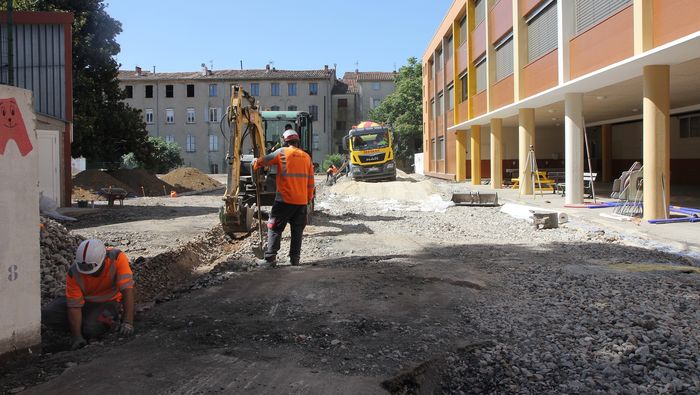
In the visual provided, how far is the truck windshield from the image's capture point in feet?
98.8

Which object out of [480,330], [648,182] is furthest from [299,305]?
[648,182]

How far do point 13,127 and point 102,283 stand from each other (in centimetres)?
157

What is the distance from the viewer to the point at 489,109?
2564 cm

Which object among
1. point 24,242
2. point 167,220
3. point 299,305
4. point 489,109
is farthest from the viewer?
point 489,109

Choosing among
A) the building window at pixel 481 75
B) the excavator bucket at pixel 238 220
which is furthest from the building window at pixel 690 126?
the excavator bucket at pixel 238 220

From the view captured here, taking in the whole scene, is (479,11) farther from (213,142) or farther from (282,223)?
(213,142)

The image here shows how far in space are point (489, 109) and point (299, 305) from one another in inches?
858

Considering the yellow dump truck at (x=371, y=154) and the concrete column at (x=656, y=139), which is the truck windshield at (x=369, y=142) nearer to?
the yellow dump truck at (x=371, y=154)

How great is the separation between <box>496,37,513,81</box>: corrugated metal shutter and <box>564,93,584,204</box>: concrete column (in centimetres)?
653

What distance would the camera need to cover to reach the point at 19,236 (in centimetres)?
407

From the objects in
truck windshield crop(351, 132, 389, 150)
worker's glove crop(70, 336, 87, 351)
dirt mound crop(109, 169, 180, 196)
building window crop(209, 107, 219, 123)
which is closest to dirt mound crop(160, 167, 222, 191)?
dirt mound crop(109, 169, 180, 196)

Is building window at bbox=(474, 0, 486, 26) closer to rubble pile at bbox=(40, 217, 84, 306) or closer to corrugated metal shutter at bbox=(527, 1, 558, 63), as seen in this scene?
corrugated metal shutter at bbox=(527, 1, 558, 63)

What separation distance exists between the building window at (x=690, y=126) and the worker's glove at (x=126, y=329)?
Answer: 2494cm

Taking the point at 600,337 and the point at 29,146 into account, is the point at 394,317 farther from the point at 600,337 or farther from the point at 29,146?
the point at 29,146
